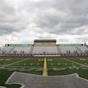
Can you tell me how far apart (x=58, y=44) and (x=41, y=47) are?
49.4 ft

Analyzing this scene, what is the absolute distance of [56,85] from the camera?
2303 centimetres

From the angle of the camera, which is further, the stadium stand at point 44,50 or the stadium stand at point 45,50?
the stadium stand at point 44,50

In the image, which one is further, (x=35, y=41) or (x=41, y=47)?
(x=35, y=41)

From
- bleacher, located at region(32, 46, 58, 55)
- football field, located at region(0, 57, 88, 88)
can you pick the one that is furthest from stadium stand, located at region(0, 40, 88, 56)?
football field, located at region(0, 57, 88, 88)

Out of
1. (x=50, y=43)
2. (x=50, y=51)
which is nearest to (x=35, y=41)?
(x=50, y=43)

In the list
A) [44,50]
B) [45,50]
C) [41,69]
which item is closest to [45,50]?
[45,50]

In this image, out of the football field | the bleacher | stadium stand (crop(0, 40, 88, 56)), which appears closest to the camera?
the football field

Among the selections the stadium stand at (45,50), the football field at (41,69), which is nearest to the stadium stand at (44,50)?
the stadium stand at (45,50)

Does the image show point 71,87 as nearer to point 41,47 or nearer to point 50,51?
point 50,51

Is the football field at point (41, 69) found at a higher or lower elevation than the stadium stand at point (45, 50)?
lower

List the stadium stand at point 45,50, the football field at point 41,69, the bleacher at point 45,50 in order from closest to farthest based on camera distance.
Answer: the football field at point 41,69 < the stadium stand at point 45,50 < the bleacher at point 45,50

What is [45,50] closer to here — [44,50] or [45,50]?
[45,50]

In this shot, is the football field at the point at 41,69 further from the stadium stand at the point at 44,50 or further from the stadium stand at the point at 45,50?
the stadium stand at the point at 44,50

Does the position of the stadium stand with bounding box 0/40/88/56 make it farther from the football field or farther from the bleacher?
the football field
